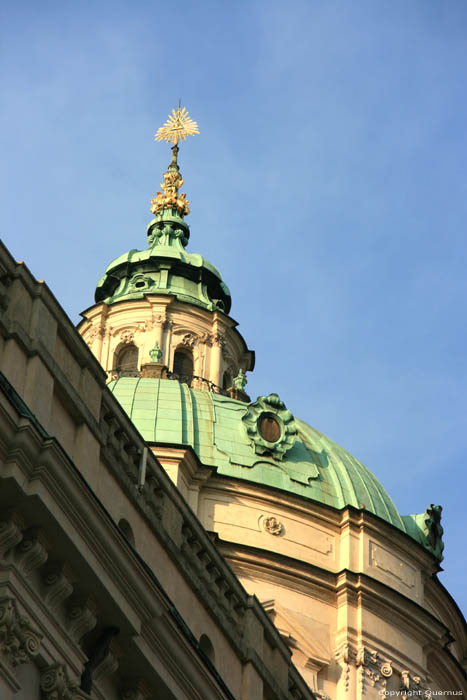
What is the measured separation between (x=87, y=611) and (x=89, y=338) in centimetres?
3996

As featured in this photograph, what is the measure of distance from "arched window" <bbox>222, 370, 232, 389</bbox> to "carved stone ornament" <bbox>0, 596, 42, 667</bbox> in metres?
40.5

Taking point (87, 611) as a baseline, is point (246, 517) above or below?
above

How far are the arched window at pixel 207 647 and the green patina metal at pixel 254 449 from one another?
85.8 ft

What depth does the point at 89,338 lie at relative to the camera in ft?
184

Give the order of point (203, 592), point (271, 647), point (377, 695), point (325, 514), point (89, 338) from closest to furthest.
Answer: point (203, 592) → point (271, 647) → point (377, 695) → point (325, 514) → point (89, 338)

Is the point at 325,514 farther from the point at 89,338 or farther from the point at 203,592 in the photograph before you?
the point at 203,592

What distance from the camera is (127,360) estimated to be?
55531 millimetres

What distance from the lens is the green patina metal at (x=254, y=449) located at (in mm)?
46938

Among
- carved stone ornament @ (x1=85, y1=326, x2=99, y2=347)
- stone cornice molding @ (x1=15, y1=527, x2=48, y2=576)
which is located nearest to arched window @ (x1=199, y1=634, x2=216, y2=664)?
stone cornice molding @ (x1=15, y1=527, x2=48, y2=576)

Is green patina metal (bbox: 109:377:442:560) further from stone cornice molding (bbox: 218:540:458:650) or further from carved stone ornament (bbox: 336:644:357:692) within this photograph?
carved stone ornament (bbox: 336:644:357:692)

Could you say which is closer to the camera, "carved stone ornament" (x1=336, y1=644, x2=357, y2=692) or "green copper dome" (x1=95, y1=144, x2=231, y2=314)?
"carved stone ornament" (x1=336, y1=644, x2=357, y2=692)

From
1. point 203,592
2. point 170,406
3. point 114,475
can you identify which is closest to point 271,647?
point 203,592

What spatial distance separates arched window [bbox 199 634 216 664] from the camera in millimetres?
19388

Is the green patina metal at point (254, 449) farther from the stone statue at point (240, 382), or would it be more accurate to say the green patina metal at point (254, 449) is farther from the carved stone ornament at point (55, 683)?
Answer: the carved stone ornament at point (55, 683)
